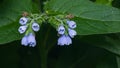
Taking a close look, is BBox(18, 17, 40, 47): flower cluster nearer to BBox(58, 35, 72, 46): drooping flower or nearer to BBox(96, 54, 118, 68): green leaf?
BBox(58, 35, 72, 46): drooping flower

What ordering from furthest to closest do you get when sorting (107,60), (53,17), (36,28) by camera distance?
(107,60)
(53,17)
(36,28)

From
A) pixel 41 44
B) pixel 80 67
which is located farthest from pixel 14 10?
pixel 80 67

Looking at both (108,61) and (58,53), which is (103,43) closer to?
(108,61)

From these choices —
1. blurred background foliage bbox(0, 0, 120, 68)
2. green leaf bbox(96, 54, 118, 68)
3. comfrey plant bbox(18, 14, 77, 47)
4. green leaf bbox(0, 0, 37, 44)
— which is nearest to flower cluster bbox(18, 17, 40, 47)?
comfrey plant bbox(18, 14, 77, 47)

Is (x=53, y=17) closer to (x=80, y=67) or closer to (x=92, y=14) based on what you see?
(x=92, y=14)

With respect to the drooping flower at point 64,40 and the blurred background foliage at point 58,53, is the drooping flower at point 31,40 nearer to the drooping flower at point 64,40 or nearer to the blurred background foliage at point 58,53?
the drooping flower at point 64,40
